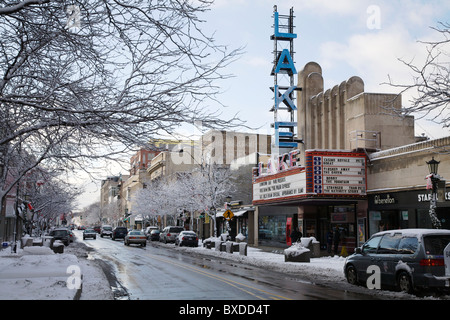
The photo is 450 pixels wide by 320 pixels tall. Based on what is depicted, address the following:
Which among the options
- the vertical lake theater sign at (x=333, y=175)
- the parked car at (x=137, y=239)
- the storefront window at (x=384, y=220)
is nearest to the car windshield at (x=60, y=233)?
the parked car at (x=137, y=239)

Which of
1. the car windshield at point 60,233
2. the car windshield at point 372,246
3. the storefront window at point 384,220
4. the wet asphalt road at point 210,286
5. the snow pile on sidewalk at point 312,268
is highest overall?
the storefront window at point 384,220

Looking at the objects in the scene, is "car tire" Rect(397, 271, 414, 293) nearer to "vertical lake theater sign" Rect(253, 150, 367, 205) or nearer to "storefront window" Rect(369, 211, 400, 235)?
"storefront window" Rect(369, 211, 400, 235)

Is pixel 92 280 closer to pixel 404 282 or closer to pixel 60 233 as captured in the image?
pixel 404 282

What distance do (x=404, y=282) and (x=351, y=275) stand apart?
2.82 meters

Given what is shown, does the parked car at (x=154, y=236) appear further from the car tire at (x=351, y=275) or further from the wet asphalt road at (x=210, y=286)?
the car tire at (x=351, y=275)

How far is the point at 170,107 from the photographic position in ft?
30.2

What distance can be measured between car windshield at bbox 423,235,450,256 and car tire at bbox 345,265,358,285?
3172 mm

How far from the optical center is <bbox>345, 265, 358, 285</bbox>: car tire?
15.7 metres

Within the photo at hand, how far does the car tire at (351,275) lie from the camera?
15719 millimetres

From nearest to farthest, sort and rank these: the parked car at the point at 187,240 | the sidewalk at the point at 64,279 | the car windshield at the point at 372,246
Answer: the sidewalk at the point at 64,279
the car windshield at the point at 372,246
the parked car at the point at 187,240

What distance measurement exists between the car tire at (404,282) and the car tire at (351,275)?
2.20 m

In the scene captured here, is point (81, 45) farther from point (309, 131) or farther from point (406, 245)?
point (309, 131)

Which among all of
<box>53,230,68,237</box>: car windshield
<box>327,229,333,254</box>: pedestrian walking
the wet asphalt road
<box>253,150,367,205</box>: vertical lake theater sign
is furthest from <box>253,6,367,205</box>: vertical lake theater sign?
<box>53,230,68,237</box>: car windshield

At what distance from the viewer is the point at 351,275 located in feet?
52.5
